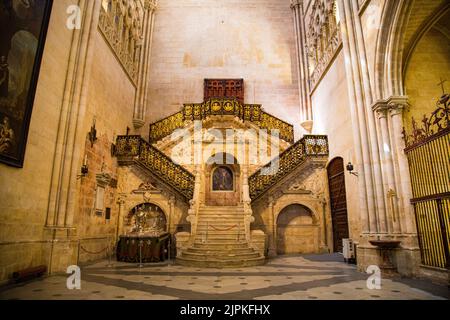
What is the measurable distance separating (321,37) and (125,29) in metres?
8.71

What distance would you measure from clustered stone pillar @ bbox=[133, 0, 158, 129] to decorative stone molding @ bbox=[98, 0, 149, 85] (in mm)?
270

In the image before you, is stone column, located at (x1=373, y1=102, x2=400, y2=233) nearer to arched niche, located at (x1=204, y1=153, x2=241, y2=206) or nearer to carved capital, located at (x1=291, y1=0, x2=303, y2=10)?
arched niche, located at (x1=204, y1=153, x2=241, y2=206)

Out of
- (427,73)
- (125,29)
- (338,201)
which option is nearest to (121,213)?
(125,29)

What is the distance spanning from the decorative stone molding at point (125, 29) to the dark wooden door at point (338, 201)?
9.39 meters

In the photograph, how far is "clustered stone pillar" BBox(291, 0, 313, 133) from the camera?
13866 mm

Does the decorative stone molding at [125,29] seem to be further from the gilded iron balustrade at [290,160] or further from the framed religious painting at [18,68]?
the gilded iron balustrade at [290,160]

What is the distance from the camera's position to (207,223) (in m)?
9.17

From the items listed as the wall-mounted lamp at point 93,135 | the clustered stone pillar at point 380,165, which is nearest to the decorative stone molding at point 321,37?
the clustered stone pillar at point 380,165

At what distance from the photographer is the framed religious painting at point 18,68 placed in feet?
16.5

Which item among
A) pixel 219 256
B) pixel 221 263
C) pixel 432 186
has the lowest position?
pixel 221 263

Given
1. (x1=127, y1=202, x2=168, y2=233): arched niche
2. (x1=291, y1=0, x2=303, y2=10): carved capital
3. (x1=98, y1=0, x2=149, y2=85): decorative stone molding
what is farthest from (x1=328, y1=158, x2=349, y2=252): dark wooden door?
(x1=291, y1=0, x2=303, y2=10): carved capital

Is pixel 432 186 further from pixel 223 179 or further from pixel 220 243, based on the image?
pixel 223 179

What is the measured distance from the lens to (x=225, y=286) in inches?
206
